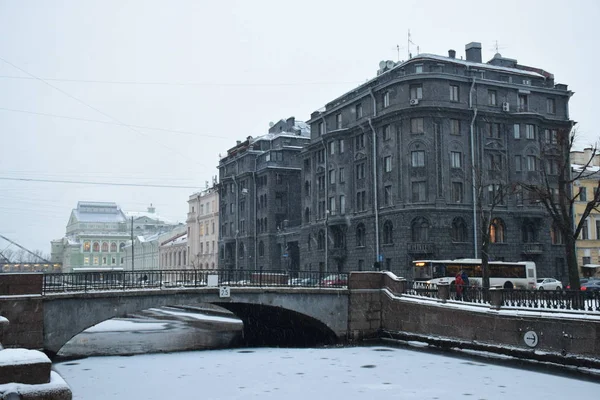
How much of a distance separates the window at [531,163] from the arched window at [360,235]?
15.2 meters

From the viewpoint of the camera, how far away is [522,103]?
2297 inches

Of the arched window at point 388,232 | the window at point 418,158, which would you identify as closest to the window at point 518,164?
the window at point 418,158

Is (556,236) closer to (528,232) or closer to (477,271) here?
(528,232)

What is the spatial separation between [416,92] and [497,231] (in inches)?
533

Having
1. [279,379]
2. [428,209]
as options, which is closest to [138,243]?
[428,209]

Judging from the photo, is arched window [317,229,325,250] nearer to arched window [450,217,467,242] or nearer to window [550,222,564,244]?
arched window [450,217,467,242]

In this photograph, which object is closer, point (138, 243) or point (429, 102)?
point (429, 102)

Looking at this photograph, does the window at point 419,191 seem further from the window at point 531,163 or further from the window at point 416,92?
the window at point 531,163

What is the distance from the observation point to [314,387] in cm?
2156

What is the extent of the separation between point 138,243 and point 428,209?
93.1 metres

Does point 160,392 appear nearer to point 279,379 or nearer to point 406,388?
point 279,379

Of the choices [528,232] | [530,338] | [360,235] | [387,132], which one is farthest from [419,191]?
[530,338]

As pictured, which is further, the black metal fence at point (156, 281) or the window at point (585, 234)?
the window at point (585, 234)

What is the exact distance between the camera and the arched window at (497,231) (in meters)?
55.9
